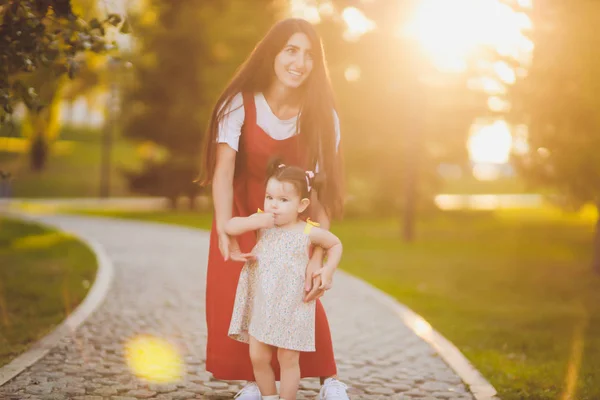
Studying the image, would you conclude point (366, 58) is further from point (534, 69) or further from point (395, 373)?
point (395, 373)

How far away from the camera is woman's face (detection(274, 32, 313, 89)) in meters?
4.12

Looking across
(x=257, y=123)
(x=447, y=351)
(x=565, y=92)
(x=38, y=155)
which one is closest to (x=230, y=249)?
(x=257, y=123)

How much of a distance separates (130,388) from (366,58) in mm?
10519

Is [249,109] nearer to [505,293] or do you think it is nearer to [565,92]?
[565,92]

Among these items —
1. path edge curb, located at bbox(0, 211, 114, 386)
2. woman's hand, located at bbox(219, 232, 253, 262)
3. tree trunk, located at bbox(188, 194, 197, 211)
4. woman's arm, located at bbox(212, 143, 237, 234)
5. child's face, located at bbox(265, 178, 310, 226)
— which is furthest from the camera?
tree trunk, located at bbox(188, 194, 197, 211)

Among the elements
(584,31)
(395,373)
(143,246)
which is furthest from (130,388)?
(143,246)

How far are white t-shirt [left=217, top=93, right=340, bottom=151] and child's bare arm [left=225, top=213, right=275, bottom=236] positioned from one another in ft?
1.37

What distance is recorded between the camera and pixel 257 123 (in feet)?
13.8

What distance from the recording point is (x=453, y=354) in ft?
20.9

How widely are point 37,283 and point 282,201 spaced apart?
282 inches

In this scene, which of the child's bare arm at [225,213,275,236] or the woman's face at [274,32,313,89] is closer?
the child's bare arm at [225,213,275,236]

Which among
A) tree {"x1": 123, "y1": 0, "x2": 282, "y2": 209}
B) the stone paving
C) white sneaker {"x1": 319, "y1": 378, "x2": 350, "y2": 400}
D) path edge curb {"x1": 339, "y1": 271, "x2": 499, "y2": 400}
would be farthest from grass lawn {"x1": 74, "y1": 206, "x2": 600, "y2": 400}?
tree {"x1": 123, "y1": 0, "x2": 282, "y2": 209}

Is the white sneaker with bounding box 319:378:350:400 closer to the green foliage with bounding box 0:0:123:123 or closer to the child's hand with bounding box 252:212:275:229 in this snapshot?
the child's hand with bounding box 252:212:275:229

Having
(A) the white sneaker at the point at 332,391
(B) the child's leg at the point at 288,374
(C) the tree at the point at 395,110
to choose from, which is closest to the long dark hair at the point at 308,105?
(B) the child's leg at the point at 288,374
